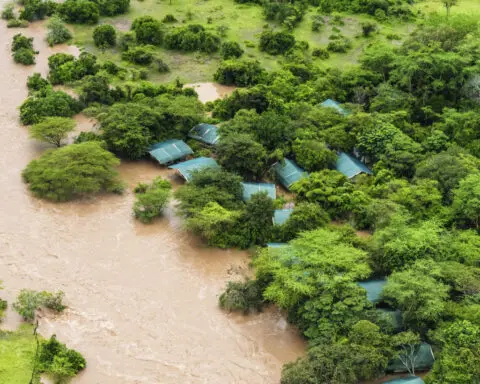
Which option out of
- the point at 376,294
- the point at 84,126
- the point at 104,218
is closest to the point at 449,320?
the point at 376,294

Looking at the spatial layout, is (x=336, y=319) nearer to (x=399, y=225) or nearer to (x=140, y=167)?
(x=399, y=225)

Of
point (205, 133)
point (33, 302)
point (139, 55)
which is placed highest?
point (205, 133)

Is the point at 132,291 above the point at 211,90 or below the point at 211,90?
above

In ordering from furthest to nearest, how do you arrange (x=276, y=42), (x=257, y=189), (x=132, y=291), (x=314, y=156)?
(x=276, y=42)
(x=314, y=156)
(x=257, y=189)
(x=132, y=291)

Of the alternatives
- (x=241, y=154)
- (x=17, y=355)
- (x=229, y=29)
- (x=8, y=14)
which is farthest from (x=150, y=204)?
(x=8, y=14)

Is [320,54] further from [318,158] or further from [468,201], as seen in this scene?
[468,201]

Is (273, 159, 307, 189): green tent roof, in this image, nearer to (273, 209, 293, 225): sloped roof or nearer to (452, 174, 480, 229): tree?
(273, 209, 293, 225): sloped roof

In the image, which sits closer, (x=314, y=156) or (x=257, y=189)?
(x=257, y=189)
